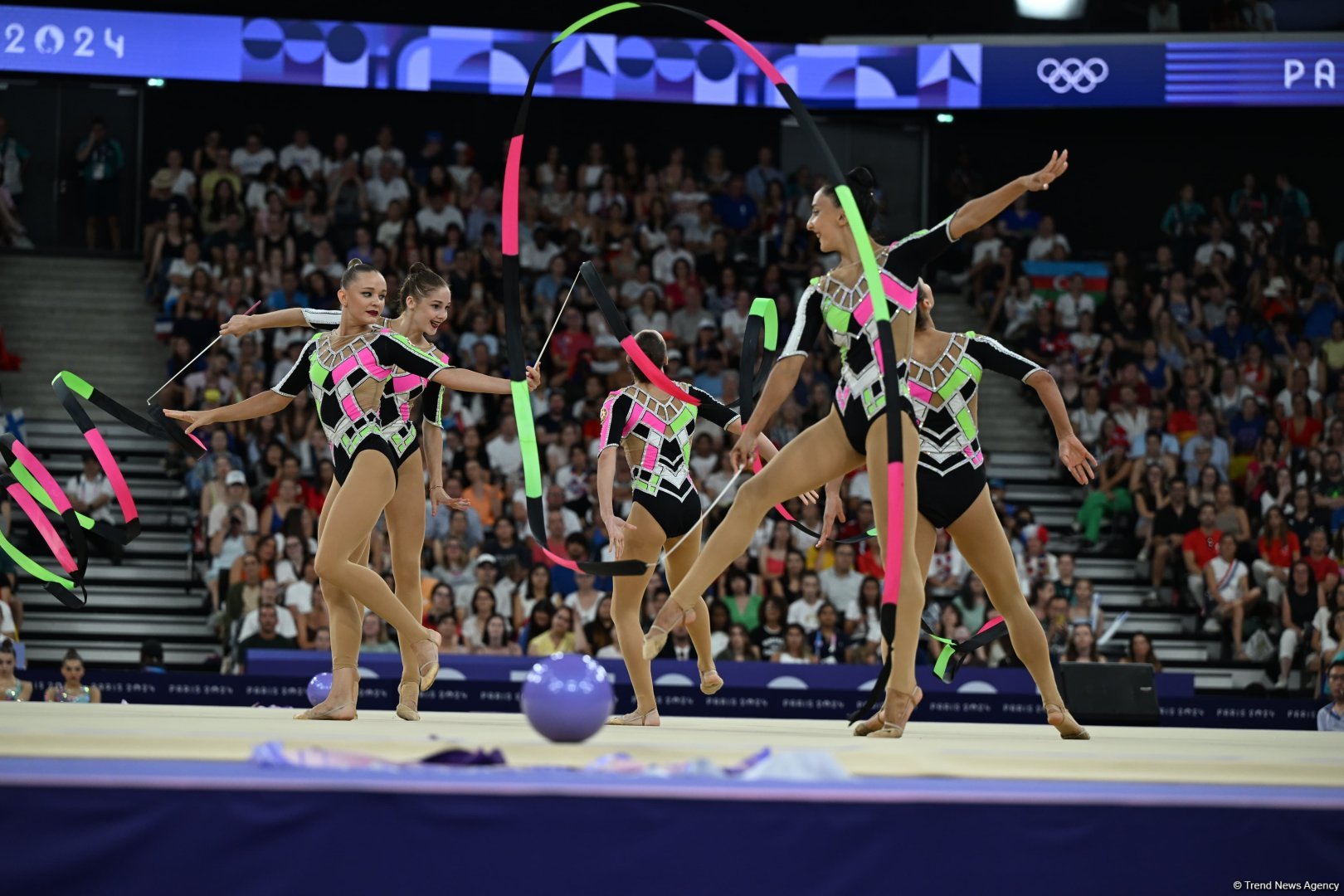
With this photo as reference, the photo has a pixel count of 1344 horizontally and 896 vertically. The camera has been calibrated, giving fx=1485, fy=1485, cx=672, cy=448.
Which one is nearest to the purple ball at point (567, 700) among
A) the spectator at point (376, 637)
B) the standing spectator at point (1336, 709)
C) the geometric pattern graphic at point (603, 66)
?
the spectator at point (376, 637)

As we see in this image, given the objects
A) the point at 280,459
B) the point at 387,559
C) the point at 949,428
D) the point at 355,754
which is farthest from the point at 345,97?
the point at 355,754

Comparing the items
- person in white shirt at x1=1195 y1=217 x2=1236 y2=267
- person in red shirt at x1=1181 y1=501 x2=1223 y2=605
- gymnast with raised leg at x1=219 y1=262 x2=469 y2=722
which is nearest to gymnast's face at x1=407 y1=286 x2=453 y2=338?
gymnast with raised leg at x1=219 y1=262 x2=469 y2=722

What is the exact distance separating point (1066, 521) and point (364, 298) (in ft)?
34.4

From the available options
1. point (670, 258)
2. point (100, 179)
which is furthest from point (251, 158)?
point (670, 258)

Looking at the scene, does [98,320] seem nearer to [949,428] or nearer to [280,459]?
[280,459]

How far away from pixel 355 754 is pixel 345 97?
16.0 meters

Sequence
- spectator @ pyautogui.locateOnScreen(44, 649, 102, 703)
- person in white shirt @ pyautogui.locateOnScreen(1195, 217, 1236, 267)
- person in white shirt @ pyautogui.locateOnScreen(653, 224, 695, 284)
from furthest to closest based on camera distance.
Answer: person in white shirt @ pyautogui.locateOnScreen(1195, 217, 1236, 267) < person in white shirt @ pyautogui.locateOnScreen(653, 224, 695, 284) < spectator @ pyautogui.locateOnScreen(44, 649, 102, 703)

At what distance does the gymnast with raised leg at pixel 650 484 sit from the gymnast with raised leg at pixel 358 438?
0.94 meters

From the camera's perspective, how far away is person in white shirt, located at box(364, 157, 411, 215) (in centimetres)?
1675

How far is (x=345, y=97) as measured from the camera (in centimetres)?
1872

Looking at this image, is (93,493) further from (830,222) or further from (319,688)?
(830,222)

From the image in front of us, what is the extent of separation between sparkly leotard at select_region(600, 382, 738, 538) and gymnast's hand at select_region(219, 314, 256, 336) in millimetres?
1686

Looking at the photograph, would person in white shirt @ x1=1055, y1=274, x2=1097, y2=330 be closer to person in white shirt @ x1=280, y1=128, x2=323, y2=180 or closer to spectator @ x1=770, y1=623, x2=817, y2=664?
spectator @ x1=770, y1=623, x2=817, y2=664

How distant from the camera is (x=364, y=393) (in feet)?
21.2
